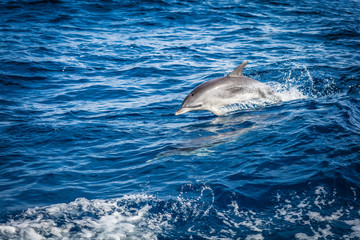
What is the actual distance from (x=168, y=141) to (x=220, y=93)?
2304mm

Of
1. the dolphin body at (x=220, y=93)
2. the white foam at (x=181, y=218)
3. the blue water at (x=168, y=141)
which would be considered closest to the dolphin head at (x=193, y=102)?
the dolphin body at (x=220, y=93)

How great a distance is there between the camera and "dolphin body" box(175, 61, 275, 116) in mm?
9023

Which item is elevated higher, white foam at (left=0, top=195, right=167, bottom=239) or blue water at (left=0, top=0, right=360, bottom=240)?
blue water at (left=0, top=0, right=360, bottom=240)

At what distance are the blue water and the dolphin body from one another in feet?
1.21

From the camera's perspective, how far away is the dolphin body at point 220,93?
9023 mm

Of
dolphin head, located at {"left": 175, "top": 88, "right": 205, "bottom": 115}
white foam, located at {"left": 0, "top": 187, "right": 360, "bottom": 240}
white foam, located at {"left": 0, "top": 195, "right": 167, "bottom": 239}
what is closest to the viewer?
white foam, located at {"left": 0, "top": 187, "right": 360, "bottom": 240}

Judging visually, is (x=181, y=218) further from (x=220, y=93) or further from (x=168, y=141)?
(x=220, y=93)

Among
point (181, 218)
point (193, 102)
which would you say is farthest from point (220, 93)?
point (181, 218)

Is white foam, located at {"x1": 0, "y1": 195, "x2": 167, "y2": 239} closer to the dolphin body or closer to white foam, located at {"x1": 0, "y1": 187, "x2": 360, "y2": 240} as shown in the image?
white foam, located at {"x1": 0, "y1": 187, "x2": 360, "y2": 240}

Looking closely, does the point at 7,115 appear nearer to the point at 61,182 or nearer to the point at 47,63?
the point at 61,182

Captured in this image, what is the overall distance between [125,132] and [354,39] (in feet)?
45.7

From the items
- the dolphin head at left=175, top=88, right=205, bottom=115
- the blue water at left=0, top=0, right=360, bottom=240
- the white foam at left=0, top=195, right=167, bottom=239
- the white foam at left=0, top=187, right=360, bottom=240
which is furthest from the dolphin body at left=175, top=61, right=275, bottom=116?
the white foam at left=0, top=195, right=167, bottom=239

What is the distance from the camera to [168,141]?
7.62 m

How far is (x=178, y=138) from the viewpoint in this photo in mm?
7773
